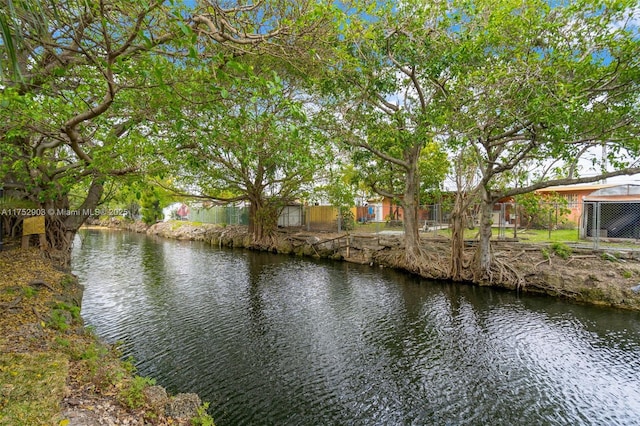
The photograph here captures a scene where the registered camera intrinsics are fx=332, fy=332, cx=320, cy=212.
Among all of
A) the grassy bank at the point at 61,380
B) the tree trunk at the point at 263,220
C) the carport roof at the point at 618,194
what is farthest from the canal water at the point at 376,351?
the tree trunk at the point at 263,220

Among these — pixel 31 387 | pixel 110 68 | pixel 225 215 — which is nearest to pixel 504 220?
pixel 110 68

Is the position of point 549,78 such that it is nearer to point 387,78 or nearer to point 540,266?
point 387,78

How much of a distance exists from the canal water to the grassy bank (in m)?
1.28

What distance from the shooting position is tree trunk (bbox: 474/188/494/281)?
11742mm

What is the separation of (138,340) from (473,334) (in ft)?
24.9

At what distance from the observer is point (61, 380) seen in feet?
11.6

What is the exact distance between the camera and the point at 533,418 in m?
4.86

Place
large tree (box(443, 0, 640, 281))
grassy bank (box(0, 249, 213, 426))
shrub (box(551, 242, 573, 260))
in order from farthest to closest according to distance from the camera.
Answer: shrub (box(551, 242, 573, 260)), large tree (box(443, 0, 640, 281)), grassy bank (box(0, 249, 213, 426))

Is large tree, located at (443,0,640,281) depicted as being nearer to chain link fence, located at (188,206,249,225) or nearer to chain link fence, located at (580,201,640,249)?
chain link fence, located at (580,201,640,249)

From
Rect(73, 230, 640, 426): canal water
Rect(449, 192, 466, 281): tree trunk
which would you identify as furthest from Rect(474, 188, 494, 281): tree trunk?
Rect(73, 230, 640, 426): canal water

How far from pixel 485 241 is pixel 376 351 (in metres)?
7.00

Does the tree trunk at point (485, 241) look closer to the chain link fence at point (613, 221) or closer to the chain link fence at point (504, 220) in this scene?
the chain link fence at point (504, 220)

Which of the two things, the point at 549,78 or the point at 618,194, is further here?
the point at 618,194

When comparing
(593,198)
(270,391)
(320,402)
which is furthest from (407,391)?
(593,198)
